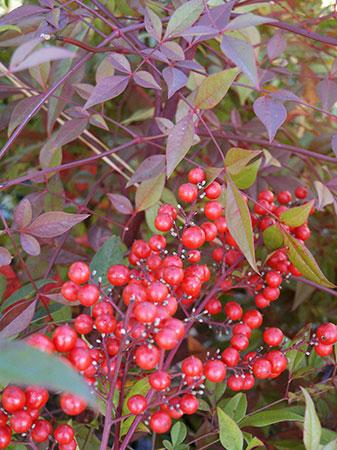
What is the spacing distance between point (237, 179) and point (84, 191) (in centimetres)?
66

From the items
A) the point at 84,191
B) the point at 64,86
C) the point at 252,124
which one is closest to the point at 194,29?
the point at 64,86

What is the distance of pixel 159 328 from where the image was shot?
1.28 feet

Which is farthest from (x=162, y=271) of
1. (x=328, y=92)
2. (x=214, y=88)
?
(x=328, y=92)

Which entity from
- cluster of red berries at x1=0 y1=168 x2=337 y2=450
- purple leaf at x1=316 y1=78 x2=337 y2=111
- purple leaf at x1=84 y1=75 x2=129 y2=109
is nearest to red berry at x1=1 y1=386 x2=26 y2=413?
cluster of red berries at x1=0 y1=168 x2=337 y2=450

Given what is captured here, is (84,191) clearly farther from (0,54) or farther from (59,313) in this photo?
(59,313)

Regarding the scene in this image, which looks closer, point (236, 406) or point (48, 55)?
point (48, 55)

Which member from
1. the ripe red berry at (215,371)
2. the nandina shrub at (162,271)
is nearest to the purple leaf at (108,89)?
the nandina shrub at (162,271)

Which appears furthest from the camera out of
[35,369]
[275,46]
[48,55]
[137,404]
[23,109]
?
[275,46]

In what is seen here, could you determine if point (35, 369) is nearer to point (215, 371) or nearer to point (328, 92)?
point (215, 371)

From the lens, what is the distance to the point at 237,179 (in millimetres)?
474

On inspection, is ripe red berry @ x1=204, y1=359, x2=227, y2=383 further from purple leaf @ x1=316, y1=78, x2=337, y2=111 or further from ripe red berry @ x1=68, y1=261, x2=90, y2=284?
purple leaf @ x1=316, y1=78, x2=337, y2=111

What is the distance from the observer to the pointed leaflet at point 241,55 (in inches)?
16.1

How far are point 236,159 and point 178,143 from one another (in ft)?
0.16

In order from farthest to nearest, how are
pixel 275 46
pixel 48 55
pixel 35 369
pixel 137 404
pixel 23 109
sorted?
1. pixel 275 46
2. pixel 23 109
3. pixel 137 404
4. pixel 48 55
5. pixel 35 369
